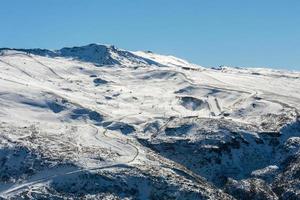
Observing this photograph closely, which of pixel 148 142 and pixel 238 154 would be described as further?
pixel 148 142

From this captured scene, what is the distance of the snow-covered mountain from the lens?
3831 inches

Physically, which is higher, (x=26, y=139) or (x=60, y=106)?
(x=60, y=106)

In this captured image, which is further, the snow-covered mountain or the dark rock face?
the dark rock face

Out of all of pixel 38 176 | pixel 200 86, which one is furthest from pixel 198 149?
pixel 200 86

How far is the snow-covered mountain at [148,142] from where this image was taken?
319ft

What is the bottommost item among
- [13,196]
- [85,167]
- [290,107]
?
[13,196]

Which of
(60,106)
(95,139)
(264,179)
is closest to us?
(264,179)

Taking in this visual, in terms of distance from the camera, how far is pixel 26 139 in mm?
112062

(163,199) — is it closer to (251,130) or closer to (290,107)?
(251,130)

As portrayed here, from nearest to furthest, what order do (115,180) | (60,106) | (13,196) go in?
(13,196) < (115,180) < (60,106)

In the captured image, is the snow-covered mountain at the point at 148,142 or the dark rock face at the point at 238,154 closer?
the snow-covered mountain at the point at 148,142

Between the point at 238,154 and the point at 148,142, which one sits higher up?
the point at 238,154

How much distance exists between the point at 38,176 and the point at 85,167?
7535 mm

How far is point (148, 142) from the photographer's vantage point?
410 feet
